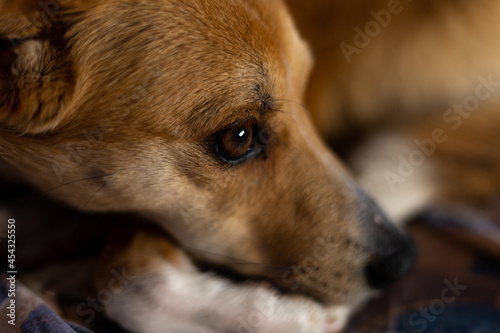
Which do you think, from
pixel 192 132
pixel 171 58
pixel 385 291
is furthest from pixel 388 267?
pixel 171 58

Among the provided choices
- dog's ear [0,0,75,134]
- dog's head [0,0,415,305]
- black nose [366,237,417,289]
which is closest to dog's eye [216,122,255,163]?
dog's head [0,0,415,305]

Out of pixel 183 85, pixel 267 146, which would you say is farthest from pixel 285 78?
pixel 183 85

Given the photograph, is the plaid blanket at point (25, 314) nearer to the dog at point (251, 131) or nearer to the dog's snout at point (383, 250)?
the dog at point (251, 131)

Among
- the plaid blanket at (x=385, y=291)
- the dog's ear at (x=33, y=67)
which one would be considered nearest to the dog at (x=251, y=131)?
the dog's ear at (x=33, y=67)

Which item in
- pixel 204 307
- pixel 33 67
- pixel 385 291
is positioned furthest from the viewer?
pixel 385 291

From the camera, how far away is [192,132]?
1.11 meters

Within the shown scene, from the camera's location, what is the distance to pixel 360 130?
1.90 metres

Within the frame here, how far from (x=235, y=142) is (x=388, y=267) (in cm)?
56

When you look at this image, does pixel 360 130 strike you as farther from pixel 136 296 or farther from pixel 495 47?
pixel 136 296

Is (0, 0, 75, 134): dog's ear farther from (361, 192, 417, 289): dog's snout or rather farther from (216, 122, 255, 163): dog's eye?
(361, 192, 417, 289): dog's snout

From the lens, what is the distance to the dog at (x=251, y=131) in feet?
3.52

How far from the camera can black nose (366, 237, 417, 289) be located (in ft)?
4.46

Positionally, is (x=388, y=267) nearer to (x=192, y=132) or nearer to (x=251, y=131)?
Result: (x=251, y=131)

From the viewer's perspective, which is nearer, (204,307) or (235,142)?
(235,142)
